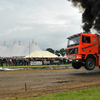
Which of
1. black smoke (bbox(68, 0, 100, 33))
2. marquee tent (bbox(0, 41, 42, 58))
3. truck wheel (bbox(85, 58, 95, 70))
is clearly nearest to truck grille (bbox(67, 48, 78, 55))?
truck wheel (bbox(85, 58, 95, 70))

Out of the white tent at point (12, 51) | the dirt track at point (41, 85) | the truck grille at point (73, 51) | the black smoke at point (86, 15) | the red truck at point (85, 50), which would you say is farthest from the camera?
the white tent at point (12, 51)

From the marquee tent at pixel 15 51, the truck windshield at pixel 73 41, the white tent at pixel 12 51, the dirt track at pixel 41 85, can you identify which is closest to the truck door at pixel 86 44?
the truck windshield at pixel 73 41

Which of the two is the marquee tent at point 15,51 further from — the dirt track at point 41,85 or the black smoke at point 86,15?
the dirt track at point 41,85

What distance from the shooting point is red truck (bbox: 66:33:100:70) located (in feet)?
31.8

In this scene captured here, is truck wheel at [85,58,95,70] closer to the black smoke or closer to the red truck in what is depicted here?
the red truck

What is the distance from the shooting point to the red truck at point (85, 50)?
31.8 ft

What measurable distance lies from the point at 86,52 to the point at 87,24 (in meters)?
6.18

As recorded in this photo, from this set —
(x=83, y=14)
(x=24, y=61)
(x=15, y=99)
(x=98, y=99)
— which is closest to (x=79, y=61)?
(x=98, y=99)

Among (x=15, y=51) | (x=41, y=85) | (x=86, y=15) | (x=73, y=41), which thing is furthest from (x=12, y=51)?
(x=41, y=85)

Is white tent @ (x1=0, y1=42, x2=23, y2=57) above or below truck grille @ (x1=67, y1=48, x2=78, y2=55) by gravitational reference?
above

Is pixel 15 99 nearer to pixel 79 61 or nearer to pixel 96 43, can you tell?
pixel 79 61

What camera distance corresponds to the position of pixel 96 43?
10.3 meters

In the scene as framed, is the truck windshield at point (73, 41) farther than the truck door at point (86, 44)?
Yes

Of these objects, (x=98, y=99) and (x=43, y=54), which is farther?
(x=43, y=54)
